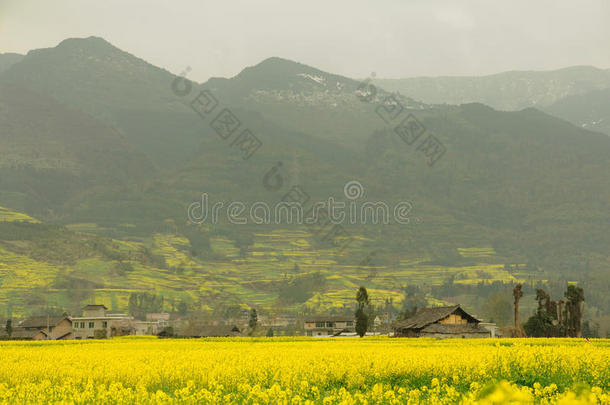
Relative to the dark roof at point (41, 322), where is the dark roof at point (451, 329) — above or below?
above

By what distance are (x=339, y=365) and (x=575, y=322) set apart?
4087 inches

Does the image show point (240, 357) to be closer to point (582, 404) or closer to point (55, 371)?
point (55, 371)

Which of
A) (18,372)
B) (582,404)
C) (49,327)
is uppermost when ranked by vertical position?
(582,404)

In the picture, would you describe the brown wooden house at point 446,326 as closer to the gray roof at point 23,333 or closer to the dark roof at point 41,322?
the dark roof at point 41,322

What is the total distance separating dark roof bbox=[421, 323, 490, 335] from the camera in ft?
332

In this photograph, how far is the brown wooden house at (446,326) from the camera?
101 metres

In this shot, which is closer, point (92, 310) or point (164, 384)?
point (164, 384)

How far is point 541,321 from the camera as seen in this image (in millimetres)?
119438

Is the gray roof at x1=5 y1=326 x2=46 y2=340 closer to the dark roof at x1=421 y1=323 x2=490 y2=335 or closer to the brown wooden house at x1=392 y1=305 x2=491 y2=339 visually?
the brown wooden house at x1=392 y1=305 x2=491 y2=339

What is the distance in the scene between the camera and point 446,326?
103812 millimetres

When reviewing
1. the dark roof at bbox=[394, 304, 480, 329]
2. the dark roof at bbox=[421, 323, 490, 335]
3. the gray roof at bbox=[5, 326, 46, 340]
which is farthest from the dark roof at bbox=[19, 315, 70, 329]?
the dark roof at bbox=[421, 323, 490, 335]

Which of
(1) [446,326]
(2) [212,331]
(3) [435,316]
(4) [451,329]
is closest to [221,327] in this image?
(2) [212,331]

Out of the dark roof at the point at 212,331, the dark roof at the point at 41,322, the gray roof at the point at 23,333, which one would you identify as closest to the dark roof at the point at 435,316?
the dark roof at the point at 212,331

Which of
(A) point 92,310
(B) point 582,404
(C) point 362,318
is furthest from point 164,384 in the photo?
(A) point 92,310
